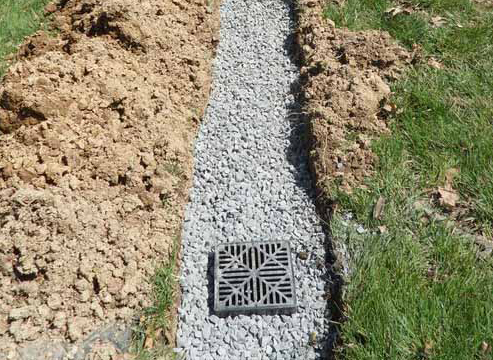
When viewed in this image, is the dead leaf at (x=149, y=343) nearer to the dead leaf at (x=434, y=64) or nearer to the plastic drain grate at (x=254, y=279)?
the plastic drain grate at (x=254, y=279)

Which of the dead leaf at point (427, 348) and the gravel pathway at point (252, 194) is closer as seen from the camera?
the dead leaf at point (427, 348)

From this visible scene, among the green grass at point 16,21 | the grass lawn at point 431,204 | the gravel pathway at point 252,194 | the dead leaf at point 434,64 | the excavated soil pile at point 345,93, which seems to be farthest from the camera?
the green grass at point 16,21

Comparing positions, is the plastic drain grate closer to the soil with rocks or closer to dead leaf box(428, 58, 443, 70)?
the soil with rocks

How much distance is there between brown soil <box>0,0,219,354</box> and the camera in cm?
283

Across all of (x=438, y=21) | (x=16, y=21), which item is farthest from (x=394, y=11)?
(x=16, y=21)

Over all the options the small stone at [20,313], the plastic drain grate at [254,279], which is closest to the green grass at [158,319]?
the plastic drain grate at [254,279]

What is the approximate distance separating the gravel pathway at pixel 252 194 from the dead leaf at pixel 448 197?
92cm

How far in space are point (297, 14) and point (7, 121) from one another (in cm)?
330

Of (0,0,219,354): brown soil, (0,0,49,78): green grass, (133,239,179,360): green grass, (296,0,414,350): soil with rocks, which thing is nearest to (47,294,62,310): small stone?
(0,0,219,354): brown soil

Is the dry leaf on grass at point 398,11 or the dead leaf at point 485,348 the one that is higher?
the dry leaf on grass at point 398,11

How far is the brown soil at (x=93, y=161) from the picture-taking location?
2828 millimetres

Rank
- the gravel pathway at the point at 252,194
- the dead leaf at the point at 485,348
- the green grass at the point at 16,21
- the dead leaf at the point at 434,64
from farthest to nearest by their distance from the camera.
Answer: the green grass at the point at 16,21, the dead leaf at the point at 434,64, the gravel pathway at the point at 252,194, the dead leaf at the point at 485,348

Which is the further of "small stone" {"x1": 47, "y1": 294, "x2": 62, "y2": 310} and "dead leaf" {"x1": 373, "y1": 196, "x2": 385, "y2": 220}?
"dead leaf" {"x1": 373, "y1": 196, "x2": 385, "y2": 220}

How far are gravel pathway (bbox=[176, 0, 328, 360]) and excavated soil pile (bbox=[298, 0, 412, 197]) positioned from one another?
236mm
